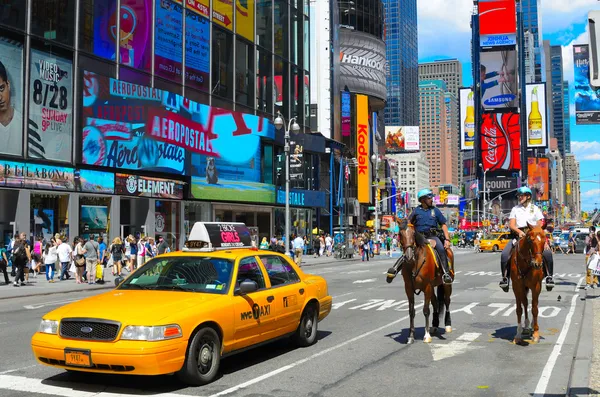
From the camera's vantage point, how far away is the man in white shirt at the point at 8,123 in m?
28.4

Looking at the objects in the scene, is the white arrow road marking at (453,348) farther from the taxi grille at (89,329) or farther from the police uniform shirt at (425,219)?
the taxi grille at (89,329)

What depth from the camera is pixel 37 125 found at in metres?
30.3

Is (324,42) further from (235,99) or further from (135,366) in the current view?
(135,366)

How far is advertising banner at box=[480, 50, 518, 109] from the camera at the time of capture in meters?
136

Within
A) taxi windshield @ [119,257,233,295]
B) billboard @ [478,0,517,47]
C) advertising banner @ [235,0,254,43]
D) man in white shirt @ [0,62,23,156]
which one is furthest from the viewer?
billboard @ [478,0,517,47]

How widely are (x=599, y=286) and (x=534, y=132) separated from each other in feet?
493

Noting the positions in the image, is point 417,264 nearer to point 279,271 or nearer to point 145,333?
point 279,271

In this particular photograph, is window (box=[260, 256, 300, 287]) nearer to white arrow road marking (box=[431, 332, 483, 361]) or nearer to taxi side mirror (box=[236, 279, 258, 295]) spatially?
taxi side mirror (box=[236, 279, 258, 295])

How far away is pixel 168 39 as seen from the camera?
4016cm

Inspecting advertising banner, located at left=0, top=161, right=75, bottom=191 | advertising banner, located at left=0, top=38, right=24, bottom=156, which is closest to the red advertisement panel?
advertising banner, located at left=0, top=161, right=75, bottom=191

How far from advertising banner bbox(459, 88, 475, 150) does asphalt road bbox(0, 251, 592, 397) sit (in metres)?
161

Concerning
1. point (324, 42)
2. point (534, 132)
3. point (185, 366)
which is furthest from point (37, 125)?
point (534, 132)

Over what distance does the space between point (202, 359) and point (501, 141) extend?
14538cm

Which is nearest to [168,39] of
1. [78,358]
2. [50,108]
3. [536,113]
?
[50,108]
